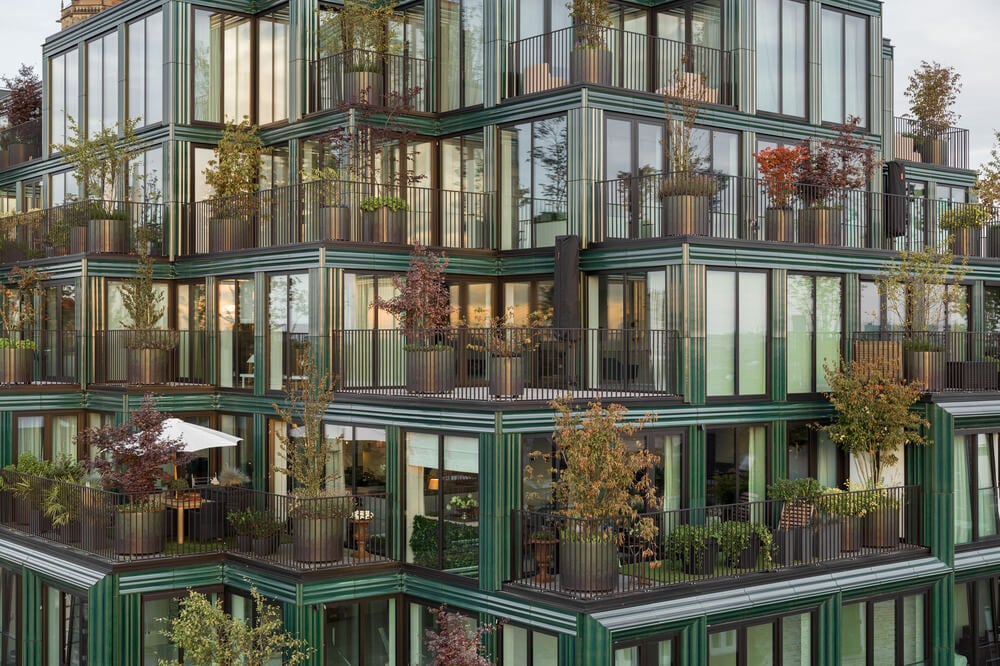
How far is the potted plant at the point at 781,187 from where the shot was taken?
2841 centimetres

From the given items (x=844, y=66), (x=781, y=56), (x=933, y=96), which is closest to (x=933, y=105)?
(x=933, y=96)

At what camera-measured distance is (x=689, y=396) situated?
84.3ft

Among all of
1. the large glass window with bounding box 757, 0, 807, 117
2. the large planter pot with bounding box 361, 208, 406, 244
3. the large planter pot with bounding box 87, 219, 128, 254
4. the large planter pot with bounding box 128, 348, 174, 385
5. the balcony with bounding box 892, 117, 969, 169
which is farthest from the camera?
the balcony with bounding box 892, 117, 969, 169

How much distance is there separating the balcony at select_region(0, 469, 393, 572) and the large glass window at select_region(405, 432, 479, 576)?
72 centimetres

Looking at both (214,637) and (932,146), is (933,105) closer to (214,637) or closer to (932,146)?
(932,146)

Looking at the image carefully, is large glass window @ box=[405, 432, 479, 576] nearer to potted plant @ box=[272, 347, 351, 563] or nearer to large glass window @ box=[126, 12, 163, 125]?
potted plant @ box=[272, 347, 351, 563]

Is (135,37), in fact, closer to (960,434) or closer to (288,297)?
(288,297)

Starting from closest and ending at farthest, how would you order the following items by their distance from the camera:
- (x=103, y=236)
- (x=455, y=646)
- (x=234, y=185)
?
(x=455, y=646)
(x=234, y=185)
(x=103, y=236)

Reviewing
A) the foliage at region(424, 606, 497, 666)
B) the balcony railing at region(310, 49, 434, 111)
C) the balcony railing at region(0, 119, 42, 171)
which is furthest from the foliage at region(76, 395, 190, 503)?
the balcony railing at region(0, 119, 42, 171)

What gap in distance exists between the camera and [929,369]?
2761cm

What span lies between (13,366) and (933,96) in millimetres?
27514

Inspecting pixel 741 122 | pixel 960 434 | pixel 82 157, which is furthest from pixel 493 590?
pixel 82 157

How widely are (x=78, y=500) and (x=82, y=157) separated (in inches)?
412

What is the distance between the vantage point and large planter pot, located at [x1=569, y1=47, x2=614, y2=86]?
27625mm
